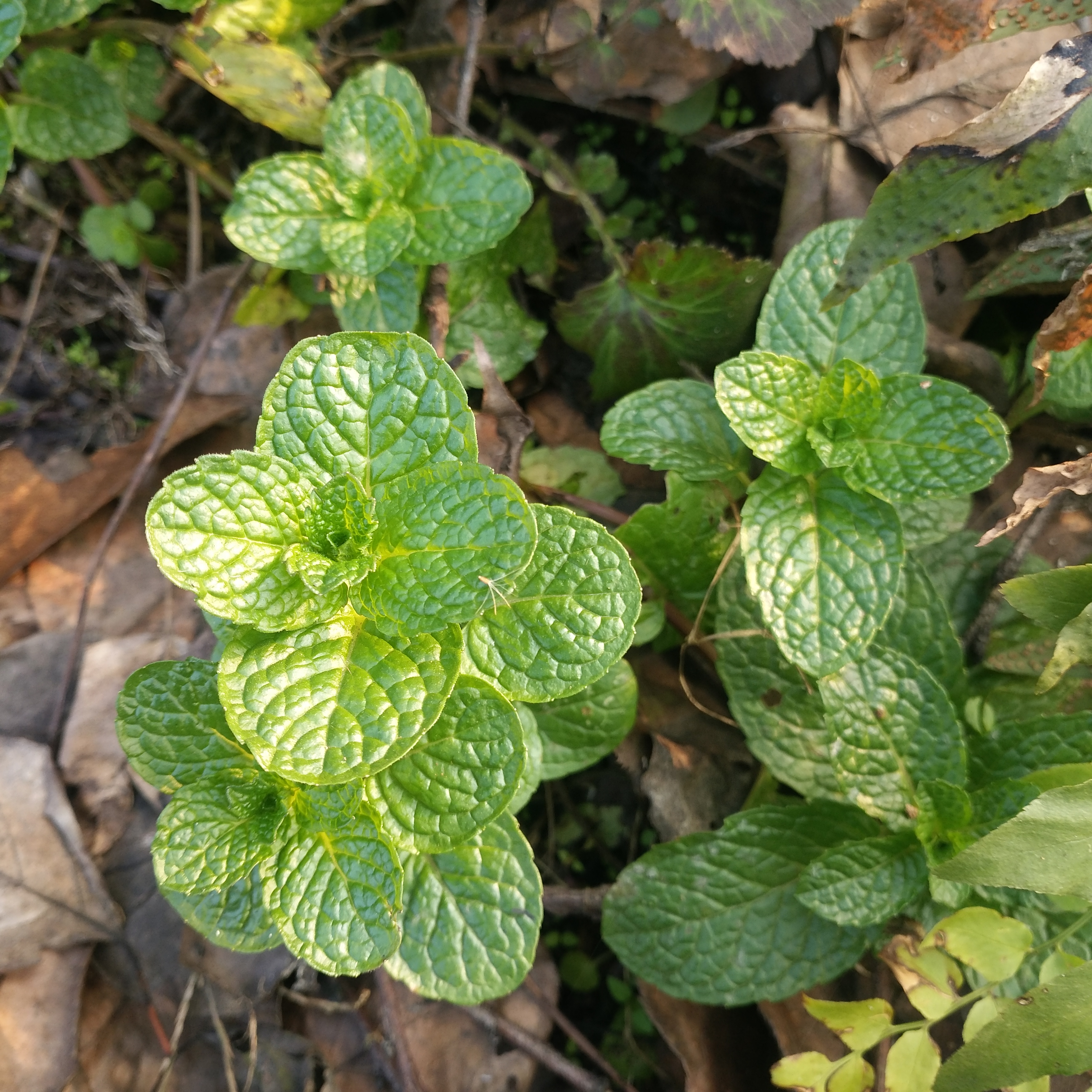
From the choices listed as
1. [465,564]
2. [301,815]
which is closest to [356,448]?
[465,564]

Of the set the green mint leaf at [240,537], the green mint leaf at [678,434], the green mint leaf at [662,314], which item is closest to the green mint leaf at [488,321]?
the green mint leaf at [662,314]

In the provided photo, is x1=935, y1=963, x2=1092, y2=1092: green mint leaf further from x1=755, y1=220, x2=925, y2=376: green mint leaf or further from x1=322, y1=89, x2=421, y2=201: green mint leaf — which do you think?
x1=322, y1=89, x2=421, y2=201: green mint leaf

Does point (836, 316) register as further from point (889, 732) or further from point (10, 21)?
point (10, 21)

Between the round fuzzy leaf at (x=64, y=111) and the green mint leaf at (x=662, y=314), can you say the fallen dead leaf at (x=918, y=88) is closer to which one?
the green mint leaf at (x=662, y=314)

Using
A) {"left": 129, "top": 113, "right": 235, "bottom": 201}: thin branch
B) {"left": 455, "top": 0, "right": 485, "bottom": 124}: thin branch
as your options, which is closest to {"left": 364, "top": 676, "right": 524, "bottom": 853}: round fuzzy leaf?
{"left": 455, "top": 0, "right": 485, "bottom": 124}: thin branch

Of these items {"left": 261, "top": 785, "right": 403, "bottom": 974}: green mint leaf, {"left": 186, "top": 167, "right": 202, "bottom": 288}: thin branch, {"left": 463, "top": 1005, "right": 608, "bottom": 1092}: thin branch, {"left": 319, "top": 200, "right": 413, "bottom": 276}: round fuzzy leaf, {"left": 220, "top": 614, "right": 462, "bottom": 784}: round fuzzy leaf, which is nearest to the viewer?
{"left": 220, "top": 614, "right": 462, "bottom": 784}: round fuzzy leaf

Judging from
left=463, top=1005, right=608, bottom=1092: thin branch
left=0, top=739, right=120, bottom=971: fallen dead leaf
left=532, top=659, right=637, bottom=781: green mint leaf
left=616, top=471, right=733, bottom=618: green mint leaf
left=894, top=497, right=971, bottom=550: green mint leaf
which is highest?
left=894, top=497, right=971, bottom=550: green mint leaf
